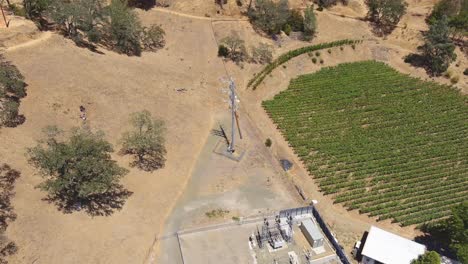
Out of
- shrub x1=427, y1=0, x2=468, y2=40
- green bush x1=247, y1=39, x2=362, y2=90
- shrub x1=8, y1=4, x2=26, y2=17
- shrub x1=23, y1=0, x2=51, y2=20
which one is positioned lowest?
green bush x1=247, y1=39, x2=362, y2=90

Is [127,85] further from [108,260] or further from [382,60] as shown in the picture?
[382,60]

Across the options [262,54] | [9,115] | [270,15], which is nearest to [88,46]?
[9,115]

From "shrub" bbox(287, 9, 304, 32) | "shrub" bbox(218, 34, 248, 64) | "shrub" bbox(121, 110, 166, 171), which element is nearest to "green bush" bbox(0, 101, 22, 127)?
"shrub" bbox(121, 110, 166, 171)

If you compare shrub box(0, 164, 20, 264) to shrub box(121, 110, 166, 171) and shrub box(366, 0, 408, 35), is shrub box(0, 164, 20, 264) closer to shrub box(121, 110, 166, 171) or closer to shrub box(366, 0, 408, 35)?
shrub box(121, 110, 166, 171)

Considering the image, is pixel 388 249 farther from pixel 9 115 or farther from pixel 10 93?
pixel 10 93

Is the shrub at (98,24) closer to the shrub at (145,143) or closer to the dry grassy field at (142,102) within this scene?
the dry grassy field at (142,102)

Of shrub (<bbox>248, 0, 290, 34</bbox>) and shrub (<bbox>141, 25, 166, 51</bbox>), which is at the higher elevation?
shrub (<bbox>248, 0, 290, 34</bbox>)

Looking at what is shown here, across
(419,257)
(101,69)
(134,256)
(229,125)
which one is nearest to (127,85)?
(101,69)
